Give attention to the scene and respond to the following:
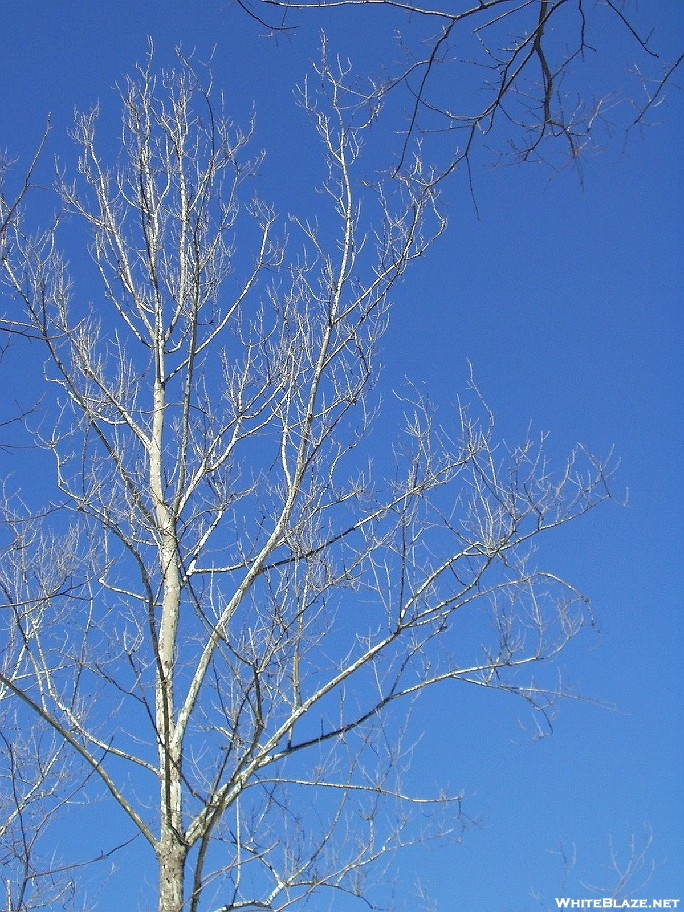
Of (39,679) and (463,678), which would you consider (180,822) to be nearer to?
(39,679)

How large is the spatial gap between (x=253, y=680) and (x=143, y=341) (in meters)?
2.54

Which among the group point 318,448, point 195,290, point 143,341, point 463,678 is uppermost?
point 143,341

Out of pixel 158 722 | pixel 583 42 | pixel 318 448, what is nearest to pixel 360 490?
pixel 318 448

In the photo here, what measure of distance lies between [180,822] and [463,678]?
52.6 inches

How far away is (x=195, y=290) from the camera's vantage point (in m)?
4.26

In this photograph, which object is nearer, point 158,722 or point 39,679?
point 158,722

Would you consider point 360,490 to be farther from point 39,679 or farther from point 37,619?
point 37,619

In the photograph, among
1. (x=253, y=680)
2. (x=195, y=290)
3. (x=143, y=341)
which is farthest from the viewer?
(x=143, y=341)

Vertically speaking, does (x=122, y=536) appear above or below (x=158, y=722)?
above

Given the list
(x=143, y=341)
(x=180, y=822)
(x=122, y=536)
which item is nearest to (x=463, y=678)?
(x=180, y=822)

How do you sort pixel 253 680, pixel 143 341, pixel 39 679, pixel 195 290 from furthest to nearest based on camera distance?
pixel 143 341
pixel 195 290
pixel 39 679
pixel 253 680

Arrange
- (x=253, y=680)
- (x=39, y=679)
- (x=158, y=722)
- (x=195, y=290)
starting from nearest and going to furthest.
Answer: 1. (x=253, y=680)
2. (x=158, y=722)
3. (x=39, y=679)
4. (x=195, y=290)

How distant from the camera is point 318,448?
4273mm

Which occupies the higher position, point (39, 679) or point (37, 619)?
point (37, 619)
